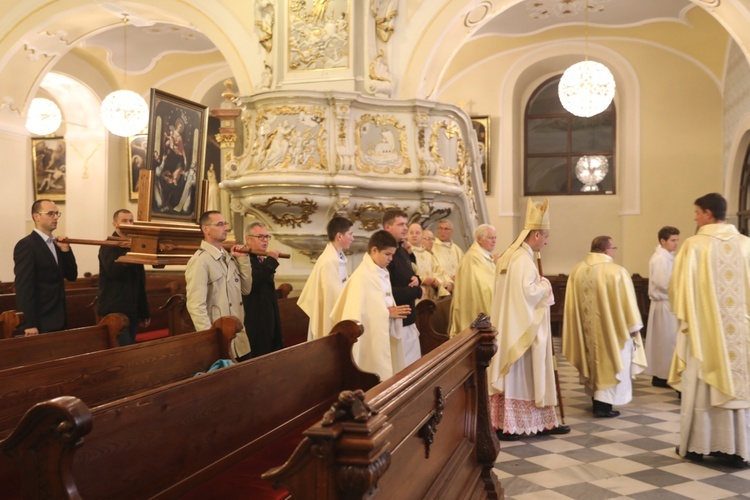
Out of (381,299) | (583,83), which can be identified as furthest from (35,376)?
(583,83)

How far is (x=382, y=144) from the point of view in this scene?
27.5ft

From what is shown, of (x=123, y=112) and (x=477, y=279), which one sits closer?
(x=477, y=279)

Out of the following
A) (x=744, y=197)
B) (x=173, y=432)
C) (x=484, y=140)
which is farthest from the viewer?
(x=484, y=140)

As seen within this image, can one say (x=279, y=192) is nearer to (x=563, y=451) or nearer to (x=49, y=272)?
(x=49, y=272)

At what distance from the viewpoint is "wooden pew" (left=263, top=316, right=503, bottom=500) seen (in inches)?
73.8

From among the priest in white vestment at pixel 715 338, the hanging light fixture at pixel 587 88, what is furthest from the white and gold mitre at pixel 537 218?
the hanging light fixture at pixel 587 88

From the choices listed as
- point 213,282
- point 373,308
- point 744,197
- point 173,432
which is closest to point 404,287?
point 373,308

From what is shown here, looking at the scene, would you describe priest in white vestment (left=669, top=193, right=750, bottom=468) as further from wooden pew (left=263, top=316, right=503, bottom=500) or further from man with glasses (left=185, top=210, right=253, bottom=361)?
man with glasses (left=185, top=210, right=253, bottom=361)

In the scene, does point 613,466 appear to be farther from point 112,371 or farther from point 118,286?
point 118,286

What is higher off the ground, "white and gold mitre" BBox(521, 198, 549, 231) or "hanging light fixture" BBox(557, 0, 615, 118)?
"hanging light fixture" BBox(557, 0, 615, 118)

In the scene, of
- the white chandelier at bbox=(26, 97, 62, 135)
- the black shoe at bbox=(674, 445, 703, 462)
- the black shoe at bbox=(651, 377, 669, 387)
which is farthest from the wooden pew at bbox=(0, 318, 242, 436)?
the white chandelier at bbox=(26, 97, 62, 135)

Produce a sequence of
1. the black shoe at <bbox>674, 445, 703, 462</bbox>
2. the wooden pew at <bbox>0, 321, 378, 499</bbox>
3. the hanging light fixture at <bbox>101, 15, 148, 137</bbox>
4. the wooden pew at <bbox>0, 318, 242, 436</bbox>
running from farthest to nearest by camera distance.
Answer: the hanging light fixture at <bbox>101, 15, 148, 137</bbox>, the black shoe at <bbox>674, 445, 703, 462</bbox>, the wooden pew at <bbox>0, 318, 242, 436</bbox>, the wooden pew at <bbox>0, 321, 378, 499</bbox>

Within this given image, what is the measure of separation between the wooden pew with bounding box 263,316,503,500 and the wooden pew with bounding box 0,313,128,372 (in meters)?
2.21

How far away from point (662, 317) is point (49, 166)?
1423cm
